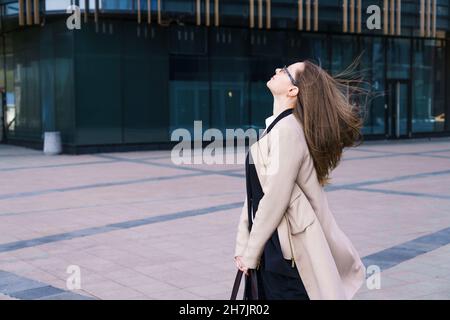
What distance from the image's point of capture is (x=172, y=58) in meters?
21.0

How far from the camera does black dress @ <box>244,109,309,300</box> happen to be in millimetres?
3020

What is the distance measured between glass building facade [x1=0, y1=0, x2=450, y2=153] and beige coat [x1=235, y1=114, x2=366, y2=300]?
16.8 meters

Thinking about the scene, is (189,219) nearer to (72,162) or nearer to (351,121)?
(351,121)

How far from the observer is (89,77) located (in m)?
19.7

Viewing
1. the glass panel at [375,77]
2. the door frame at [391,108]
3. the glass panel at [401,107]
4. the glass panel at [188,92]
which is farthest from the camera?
the glass panel at [401,107]

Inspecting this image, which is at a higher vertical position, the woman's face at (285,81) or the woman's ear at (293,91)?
the woman's face at (285,81)

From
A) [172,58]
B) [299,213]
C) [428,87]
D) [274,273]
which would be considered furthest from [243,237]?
[428,87]

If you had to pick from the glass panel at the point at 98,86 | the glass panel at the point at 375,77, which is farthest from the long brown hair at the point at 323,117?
the glass panel at the point at 375,77

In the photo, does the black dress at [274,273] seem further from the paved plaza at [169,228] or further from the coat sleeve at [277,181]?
the paved plaza at [169,228]

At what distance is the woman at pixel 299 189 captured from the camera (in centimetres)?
297

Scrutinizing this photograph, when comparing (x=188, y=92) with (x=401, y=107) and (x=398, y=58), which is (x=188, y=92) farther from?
(x=401, y=107)

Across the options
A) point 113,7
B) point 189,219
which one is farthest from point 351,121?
point 113,7

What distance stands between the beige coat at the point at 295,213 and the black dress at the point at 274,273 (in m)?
0.04
